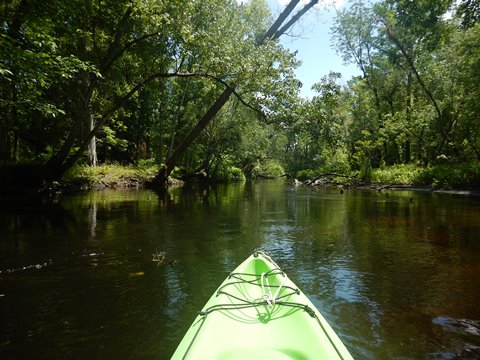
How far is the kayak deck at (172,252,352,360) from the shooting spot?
2348 mm

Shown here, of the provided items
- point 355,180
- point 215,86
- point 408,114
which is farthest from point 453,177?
point 215,86

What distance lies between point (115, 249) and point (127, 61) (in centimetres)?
1256

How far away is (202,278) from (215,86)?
15.9 meters

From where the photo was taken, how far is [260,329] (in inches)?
110

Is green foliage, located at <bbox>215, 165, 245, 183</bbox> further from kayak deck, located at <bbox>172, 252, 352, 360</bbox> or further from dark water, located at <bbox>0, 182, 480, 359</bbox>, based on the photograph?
kayak deck, located at <bbox>172, 252, 352, 360</bbox>

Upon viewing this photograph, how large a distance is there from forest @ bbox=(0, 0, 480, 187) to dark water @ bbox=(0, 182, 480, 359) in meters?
3.56

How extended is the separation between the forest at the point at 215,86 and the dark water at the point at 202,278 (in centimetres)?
356

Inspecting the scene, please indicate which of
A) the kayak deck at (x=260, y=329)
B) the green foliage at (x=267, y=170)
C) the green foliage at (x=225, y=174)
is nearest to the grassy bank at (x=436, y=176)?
the green foliage at (x=225, y=174)

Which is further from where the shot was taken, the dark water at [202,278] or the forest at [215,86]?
the forest at [215,86]

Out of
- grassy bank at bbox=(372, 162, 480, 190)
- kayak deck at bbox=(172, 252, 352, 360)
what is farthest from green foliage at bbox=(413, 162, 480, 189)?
kayak deck at bbox=(172, 252, 352, 360)

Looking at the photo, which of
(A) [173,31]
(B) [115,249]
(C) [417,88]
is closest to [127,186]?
(A) [173,31]

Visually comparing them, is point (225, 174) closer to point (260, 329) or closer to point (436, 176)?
point (436, 176)

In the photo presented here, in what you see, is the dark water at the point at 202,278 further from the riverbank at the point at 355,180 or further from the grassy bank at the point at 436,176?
the grassy bank at the point at 436,176

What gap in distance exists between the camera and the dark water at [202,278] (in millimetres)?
3537
